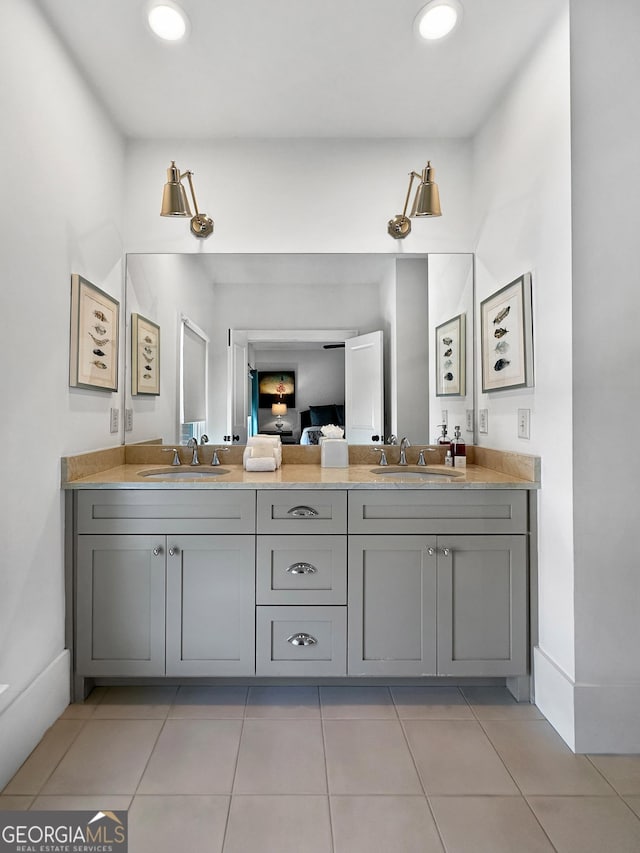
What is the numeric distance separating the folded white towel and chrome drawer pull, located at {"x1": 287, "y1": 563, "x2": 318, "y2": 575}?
1.68 ft

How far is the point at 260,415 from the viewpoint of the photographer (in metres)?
2.53

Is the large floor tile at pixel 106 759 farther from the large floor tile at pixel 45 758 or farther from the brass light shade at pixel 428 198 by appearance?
the brass light shade at pixel 428 198

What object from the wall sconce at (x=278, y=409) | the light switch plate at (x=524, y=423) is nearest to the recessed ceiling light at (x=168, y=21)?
the wall sconce at (x=278, y=409)

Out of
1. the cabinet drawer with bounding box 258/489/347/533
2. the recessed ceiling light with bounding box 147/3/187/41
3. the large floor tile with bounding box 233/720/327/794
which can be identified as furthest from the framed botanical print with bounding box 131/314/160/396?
the large floor tile with bounding box 233/720/327/794

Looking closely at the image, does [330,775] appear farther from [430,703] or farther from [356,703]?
[430,703]

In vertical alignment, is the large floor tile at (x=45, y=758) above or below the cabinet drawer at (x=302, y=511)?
below

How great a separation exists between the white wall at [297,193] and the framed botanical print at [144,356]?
0.38m

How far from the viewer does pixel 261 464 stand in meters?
2.26

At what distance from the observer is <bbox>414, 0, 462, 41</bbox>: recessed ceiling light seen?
5.59ft

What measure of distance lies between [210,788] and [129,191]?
255 cm

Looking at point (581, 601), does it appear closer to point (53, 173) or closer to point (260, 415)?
point (260, 415)

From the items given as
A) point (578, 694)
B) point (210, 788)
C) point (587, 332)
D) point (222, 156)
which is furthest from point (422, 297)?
point (210, 788)

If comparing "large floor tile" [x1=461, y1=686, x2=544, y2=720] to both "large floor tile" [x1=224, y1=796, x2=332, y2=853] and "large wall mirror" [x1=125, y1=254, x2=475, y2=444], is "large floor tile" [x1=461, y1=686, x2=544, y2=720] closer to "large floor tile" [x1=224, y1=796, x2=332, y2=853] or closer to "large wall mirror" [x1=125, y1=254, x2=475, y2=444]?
"large floor tile" [x1=224, y1=796, x2=332, y2=853]

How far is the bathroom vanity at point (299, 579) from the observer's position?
1.89m
